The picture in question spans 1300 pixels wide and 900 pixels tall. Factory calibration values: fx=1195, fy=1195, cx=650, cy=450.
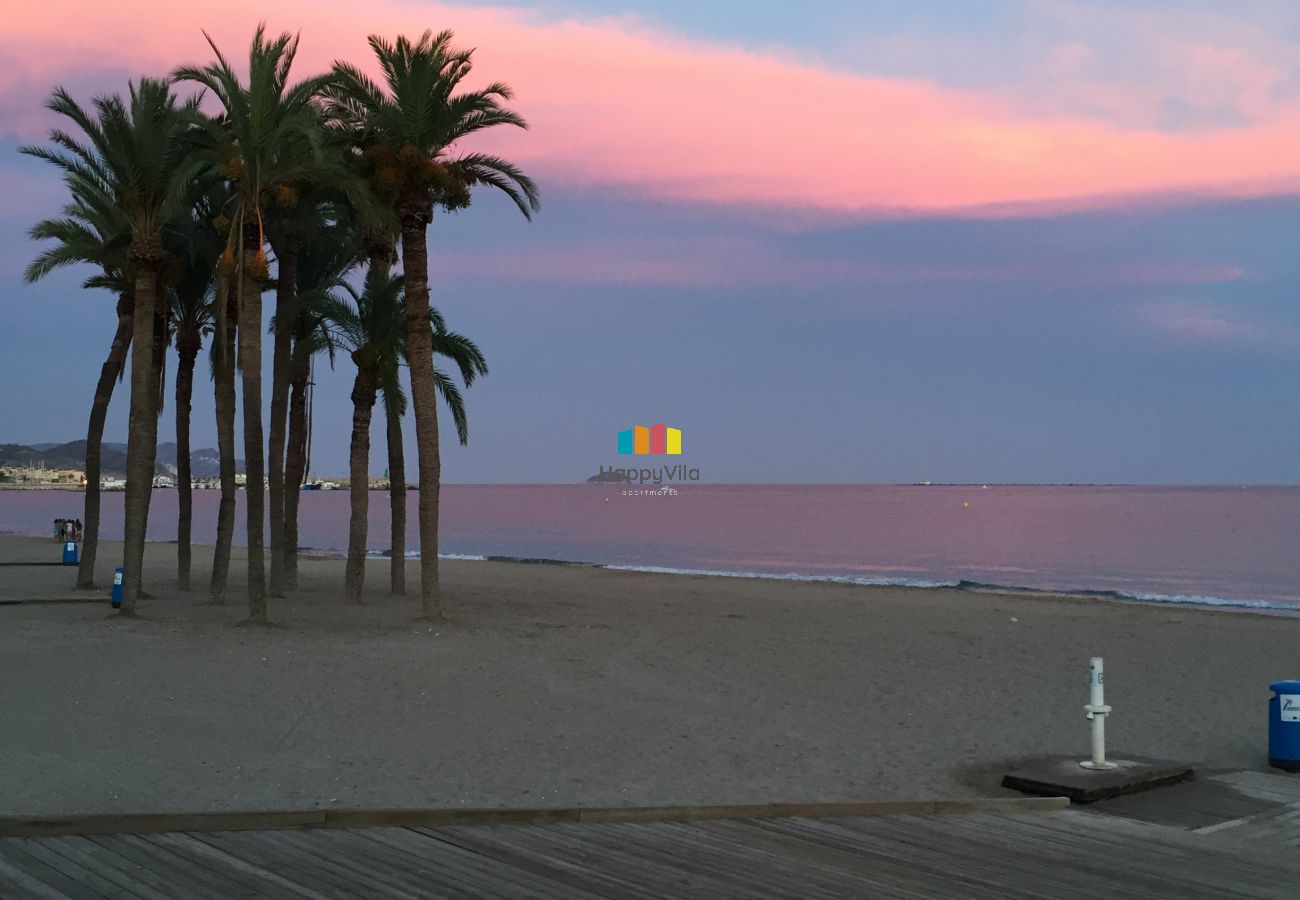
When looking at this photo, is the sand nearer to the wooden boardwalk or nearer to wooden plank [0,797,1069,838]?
wooden plank [0,797,1069,838]

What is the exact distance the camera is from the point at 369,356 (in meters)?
21.9

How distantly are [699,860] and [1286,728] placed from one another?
599cm

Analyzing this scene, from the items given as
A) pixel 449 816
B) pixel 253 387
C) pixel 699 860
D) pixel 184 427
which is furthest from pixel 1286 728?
pixel 184 427

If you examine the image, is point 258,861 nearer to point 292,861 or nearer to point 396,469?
point 292,861

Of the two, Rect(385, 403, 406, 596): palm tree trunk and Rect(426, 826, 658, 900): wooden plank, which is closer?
Rect(426, 826, 658, 900): wooden plank

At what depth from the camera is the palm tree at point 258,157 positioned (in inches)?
680

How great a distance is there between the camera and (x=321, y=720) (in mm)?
11367

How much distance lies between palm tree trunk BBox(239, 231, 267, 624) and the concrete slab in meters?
12.0

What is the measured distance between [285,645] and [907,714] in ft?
28.1

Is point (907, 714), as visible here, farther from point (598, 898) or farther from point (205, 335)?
point (205, 335)

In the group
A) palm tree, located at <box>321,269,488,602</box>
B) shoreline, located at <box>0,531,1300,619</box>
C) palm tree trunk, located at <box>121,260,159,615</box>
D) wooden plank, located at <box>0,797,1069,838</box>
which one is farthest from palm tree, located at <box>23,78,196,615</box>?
shoreline, located at <box>0,531,1300,619</box>

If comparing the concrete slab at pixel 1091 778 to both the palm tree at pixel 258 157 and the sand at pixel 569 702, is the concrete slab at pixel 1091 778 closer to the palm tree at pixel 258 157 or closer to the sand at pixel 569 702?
the sand at pixel 569 702

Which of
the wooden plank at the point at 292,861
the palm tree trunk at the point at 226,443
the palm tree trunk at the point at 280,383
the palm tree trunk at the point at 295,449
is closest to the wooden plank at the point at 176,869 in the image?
the wooden plank at the point at 292,861

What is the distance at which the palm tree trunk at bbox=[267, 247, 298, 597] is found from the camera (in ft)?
70.7
